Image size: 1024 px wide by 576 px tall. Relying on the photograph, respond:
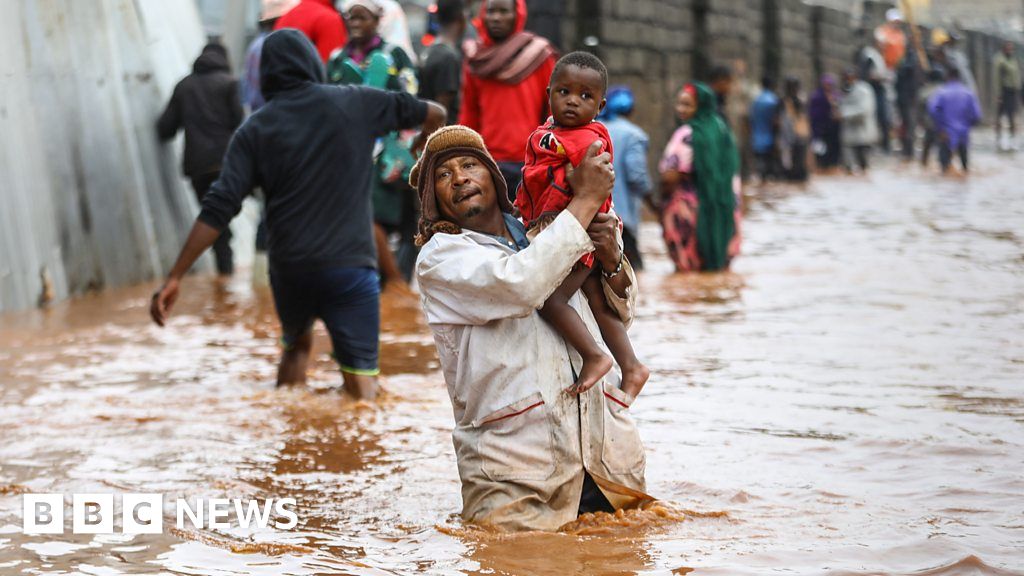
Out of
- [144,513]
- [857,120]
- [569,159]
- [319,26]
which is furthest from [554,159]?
[857,120]

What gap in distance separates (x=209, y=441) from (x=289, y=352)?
94 centimetres

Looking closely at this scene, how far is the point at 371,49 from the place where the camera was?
895 cm

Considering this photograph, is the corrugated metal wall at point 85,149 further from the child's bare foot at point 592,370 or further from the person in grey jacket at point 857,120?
the person in grey jacket at point 857,120

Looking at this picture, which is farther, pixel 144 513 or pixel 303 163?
pixel 303 163

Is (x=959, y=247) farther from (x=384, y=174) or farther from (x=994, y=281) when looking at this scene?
(x=384, y=174)

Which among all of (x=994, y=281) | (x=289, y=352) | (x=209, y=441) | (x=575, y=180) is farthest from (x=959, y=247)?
(x=575, y=180)

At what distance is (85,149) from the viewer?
35.3 ft

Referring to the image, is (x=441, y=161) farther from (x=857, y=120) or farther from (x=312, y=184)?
(x=857, y=120)

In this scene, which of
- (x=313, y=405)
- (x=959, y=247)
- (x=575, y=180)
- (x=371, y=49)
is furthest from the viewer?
(x=959, y=247)

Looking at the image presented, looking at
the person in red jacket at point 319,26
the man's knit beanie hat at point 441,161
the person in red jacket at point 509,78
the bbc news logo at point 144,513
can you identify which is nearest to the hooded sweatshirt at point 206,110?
the person in red jacket at point 319,26

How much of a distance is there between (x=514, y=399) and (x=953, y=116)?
1985 centimetres

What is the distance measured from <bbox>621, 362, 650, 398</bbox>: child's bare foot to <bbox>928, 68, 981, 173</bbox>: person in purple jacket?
63.8ft

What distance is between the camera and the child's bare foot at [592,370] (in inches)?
168

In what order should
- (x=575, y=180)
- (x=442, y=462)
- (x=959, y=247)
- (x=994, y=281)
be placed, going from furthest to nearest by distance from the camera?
(x=959, y=247) → (x=994, y=281) → (x=442, y=462) → (x=575, y=180)
